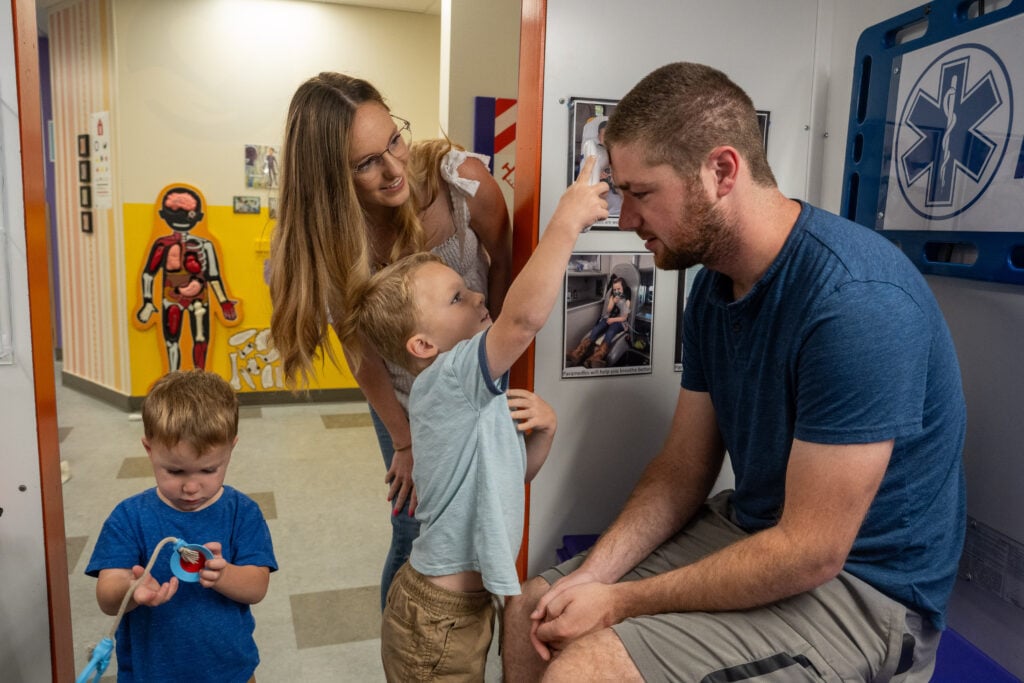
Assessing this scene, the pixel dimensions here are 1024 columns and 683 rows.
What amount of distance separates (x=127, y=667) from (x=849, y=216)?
1797 millimetres

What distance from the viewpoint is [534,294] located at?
121cm

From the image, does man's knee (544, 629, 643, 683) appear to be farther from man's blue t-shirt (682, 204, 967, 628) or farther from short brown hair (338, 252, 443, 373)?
short brown hair (338, 252, 443, 373)

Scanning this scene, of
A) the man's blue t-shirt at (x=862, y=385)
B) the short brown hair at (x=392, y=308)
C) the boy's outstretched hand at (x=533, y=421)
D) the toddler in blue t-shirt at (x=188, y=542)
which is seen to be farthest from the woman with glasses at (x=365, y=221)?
the man's blue t-shirt at (x=862, y=385)

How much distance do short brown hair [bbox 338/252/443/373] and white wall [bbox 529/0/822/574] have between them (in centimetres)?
41

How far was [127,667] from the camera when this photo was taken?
4.89 ft

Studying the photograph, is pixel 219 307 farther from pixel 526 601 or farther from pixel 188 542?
pixel 526 601

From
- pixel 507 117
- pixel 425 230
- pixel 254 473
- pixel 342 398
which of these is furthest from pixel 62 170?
pixel 425 230

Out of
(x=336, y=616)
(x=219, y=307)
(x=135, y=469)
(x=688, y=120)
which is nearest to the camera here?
(x=688, y=120)

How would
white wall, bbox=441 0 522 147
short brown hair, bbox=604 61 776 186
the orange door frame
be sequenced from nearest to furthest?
short brown hair, bbox=604 61 776 186, the orange door frame, white wall, bbox=441 0 522 147

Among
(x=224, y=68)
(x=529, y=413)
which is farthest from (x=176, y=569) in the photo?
(x=224, y=68)

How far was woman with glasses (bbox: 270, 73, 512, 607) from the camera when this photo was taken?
1.53 m

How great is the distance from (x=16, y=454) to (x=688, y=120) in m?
1.41

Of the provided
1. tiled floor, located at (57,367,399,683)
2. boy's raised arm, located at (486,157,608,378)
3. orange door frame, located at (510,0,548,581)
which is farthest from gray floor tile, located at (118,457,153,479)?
boy's raised arm, located at (486,157,608,378)

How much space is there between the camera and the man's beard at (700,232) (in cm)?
123
